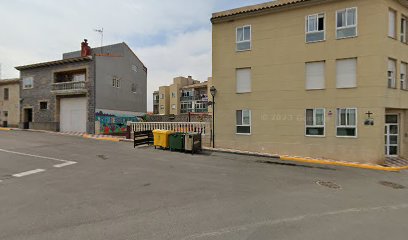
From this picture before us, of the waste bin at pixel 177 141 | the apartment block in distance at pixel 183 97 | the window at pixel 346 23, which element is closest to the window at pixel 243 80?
the waste bin at pixel 177 141

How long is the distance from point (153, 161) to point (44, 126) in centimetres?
2100

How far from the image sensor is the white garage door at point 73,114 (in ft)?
80.8

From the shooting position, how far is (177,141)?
1486cm

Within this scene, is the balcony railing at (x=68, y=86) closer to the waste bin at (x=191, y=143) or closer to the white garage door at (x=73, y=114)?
the white garage door at (x=73, y=114)

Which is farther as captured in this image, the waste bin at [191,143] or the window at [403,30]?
the waste bin at [191,143]

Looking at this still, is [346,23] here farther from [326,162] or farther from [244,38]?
[326,162]

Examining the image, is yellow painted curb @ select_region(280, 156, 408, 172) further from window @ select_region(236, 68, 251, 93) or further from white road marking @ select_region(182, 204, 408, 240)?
white road marking @ select_region(182, 204, 408, 240)

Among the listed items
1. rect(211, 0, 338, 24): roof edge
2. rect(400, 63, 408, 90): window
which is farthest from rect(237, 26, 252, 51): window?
rect(400, 63, 408, 90): window

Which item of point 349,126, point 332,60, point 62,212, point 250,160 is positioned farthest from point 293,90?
point 62,212

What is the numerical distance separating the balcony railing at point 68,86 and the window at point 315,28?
822 inches

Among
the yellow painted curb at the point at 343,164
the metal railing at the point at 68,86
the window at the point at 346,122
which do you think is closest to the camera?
the yellow painted curb at the point at 343,164

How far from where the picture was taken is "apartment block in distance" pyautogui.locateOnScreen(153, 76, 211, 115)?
53.6 meters

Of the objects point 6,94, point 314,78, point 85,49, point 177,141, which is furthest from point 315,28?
point 6,94

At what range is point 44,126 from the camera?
1032 inches
